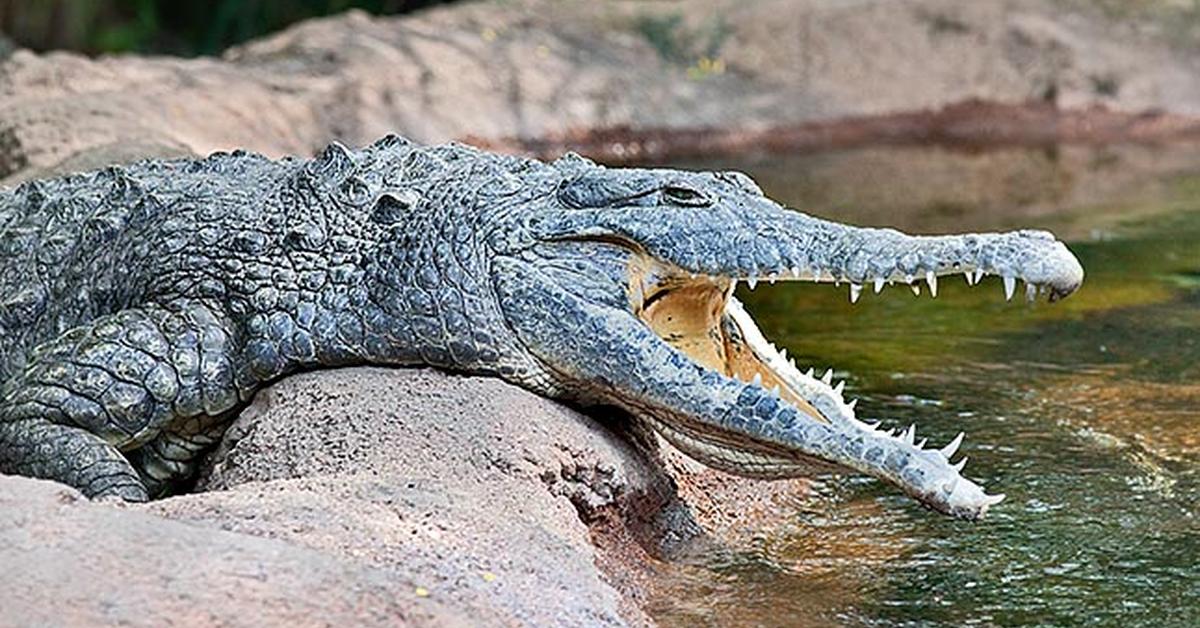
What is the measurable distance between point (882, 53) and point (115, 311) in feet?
31.6

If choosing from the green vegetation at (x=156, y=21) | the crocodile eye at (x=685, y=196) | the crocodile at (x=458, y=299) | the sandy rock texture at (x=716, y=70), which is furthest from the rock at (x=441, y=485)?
the green vegetation at (x=156, y=21)

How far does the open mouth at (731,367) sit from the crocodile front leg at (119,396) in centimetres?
110

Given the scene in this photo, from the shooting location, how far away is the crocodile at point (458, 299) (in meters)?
4.82

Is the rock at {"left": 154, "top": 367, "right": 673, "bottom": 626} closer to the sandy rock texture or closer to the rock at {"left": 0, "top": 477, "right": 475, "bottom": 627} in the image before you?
the rock at {"left": 0, "top": 477, "right": 475, "bottom": 627}

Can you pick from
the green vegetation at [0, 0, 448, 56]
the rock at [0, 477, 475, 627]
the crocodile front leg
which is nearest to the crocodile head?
the crocodile front leg

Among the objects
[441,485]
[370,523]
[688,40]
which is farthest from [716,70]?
[370,523]

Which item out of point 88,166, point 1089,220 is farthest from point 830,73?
point 88,166

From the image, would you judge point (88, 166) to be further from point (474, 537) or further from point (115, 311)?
point (474, 537)

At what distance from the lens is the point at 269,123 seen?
10281 mm

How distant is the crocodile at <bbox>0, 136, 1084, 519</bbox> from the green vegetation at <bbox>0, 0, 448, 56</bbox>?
37.2 ft

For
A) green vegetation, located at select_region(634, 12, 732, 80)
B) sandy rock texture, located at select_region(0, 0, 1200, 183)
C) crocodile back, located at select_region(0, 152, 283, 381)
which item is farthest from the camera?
green vegetation, located at select_region(634, 12, 732, 80)

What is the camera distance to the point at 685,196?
5.06m

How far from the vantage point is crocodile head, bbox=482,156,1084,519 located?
15.3 ft

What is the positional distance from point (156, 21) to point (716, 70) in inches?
243
